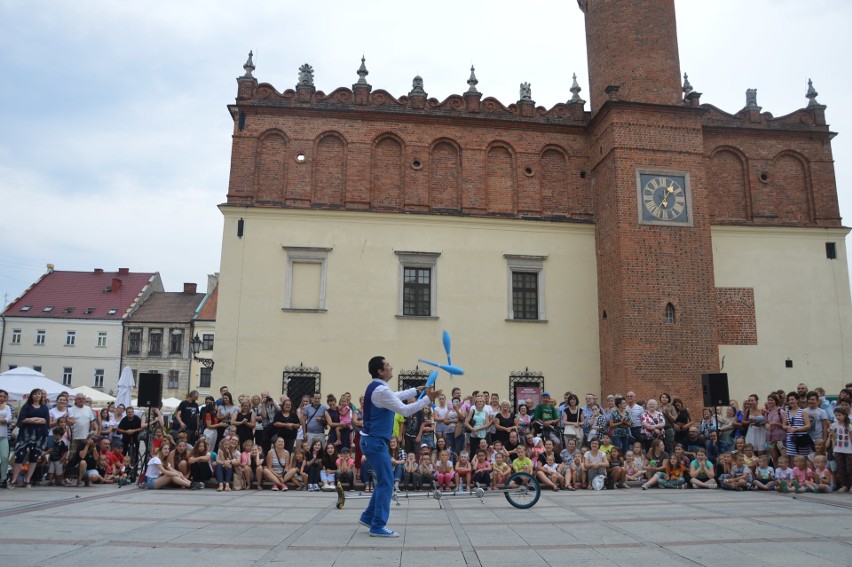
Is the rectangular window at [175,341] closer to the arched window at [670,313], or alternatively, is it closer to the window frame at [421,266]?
the window frame at [421,266]

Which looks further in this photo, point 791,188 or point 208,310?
point 208,310

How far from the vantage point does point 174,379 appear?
46594 mm

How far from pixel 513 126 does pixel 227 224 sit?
9.80 m

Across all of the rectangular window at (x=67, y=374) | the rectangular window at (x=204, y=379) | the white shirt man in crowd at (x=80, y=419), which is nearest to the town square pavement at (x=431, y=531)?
the white shirt man in crowd at (x=80, y=419)

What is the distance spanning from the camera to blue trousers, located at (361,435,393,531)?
693 cm

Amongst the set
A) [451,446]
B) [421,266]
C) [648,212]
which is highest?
[648,212]

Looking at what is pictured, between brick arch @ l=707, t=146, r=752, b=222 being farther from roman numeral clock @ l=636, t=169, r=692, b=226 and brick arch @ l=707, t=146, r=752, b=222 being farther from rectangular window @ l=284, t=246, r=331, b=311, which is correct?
rectangular window @ l=284, t=246, r=331, b=311

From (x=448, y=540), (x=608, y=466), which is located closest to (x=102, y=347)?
(x=608, y=466)

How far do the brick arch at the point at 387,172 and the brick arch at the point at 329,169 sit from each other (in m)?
0.97

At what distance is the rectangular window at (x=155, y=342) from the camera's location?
47.1 metres

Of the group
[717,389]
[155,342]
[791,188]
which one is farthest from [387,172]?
[155,342]

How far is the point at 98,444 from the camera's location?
42.5ft

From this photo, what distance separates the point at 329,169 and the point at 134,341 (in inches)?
1336

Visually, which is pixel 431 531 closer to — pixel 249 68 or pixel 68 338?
pixel 249 68
